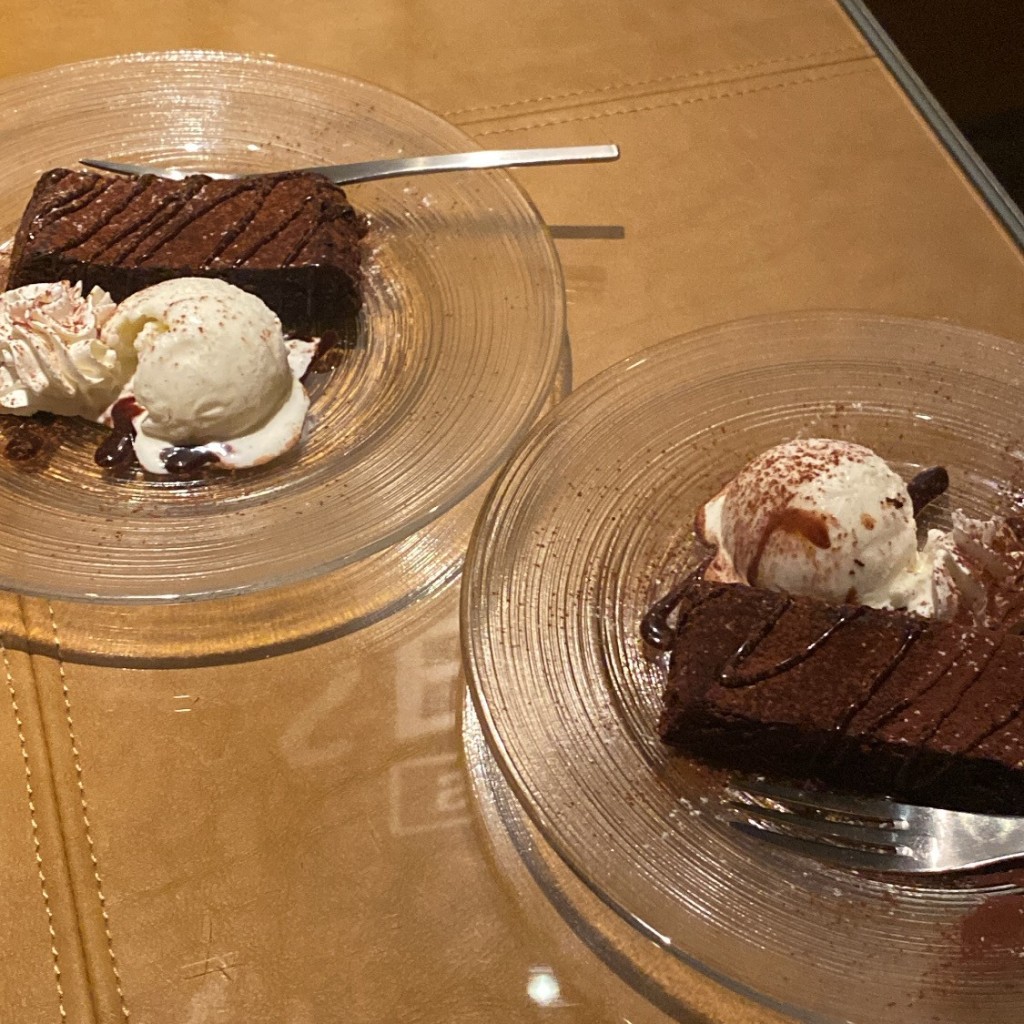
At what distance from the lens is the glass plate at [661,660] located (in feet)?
3.53

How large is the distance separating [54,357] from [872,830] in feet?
4.40

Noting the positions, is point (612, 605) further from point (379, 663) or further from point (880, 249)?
point (880, 249)

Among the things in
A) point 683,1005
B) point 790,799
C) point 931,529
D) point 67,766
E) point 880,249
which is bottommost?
point 683,1005

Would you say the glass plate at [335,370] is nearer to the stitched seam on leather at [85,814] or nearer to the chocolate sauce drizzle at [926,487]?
the stitched seam on leather at [85,814]

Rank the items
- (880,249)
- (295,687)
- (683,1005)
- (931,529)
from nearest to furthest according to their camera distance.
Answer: (683,1005)
(295,687)
(931,529)
(880,249)

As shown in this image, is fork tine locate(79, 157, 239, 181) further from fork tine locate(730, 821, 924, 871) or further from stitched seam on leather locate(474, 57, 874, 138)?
fork tine locate(730, 821, 924, 871)

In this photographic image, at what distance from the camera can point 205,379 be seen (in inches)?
61.5

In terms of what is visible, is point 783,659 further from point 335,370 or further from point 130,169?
point 130,169

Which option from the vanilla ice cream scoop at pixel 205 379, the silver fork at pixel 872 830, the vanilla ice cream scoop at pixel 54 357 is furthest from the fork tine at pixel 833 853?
the vanilla ice cream scoop at pixel 54 357

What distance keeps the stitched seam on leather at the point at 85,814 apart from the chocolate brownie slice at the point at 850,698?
2.26ft

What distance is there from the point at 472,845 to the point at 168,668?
48 cm

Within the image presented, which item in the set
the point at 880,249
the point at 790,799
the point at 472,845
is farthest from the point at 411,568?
the point at 880,249

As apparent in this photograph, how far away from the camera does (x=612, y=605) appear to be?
1.39 meters

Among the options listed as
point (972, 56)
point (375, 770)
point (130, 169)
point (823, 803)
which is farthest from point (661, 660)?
point (972, 56)
